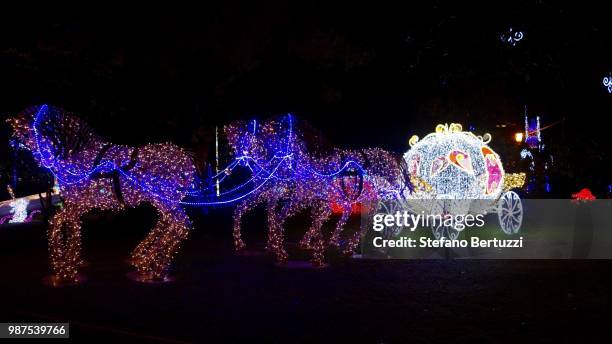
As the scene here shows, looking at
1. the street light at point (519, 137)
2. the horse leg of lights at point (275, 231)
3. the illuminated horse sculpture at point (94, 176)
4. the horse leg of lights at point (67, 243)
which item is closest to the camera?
the illuminated horse sculpture at point (94, 176)

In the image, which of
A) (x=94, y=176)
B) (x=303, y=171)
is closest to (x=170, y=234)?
(x=94, y=176)

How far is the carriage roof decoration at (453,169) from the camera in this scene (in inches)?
417

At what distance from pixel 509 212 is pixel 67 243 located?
9.38 m

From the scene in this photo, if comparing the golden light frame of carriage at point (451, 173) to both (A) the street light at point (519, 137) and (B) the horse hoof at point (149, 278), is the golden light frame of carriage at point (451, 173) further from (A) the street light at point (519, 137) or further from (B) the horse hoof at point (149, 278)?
(A) the street light at point (519, 137)

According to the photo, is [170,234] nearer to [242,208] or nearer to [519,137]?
[242,208]

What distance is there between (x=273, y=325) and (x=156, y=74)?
956 centimetres

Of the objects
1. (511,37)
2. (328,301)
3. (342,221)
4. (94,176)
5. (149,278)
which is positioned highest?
(511,37)

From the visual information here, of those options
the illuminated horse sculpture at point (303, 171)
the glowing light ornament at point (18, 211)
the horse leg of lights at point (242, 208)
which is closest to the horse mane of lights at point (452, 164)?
the illuminated horse sculpture at point (303, 171)

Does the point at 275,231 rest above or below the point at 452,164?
below

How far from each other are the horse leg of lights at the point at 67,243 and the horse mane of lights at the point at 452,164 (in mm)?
6113

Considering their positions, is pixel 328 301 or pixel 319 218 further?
pixel 319 218

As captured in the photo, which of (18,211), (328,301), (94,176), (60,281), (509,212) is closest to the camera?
(328,301)

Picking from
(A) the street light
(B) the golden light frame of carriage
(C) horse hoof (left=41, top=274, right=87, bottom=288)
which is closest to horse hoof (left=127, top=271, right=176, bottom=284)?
(C) horse hoof (left=41, top=274, right=87, bottom=288)

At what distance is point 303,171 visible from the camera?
8797mm
